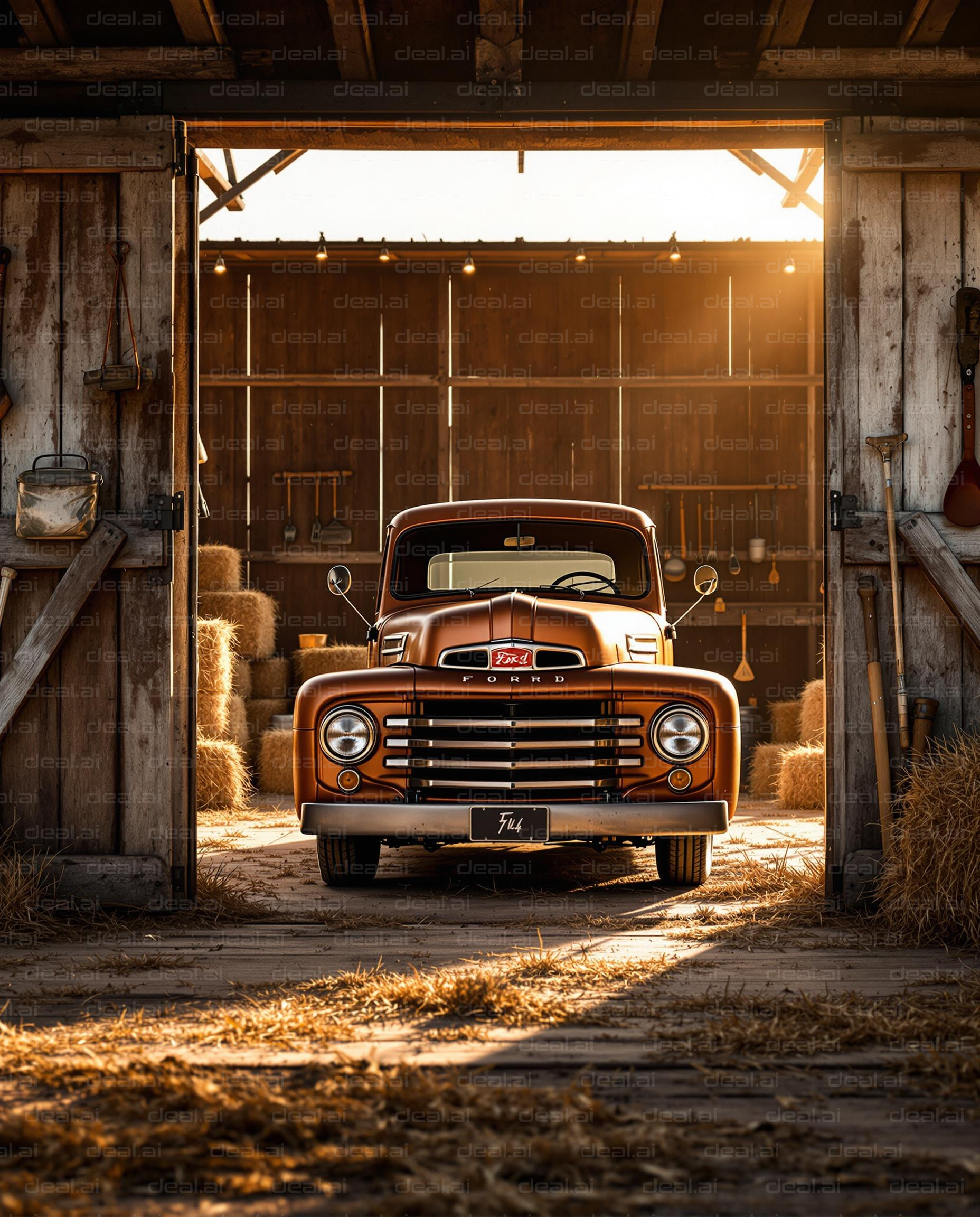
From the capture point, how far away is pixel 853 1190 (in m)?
1.85

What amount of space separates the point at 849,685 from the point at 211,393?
10.3 m

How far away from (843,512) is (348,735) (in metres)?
2.10

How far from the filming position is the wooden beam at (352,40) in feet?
14.3

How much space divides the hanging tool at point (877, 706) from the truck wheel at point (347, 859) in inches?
80.3

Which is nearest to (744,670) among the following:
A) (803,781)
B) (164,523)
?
(803,781)

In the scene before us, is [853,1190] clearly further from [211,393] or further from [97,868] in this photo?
[211,393]

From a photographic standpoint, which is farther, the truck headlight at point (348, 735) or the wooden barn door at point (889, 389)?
the truck headlight at point (348, 735)

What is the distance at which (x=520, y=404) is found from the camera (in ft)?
42.8

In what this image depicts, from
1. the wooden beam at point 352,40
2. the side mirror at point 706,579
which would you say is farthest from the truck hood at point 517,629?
the wooden beam at point 352,40

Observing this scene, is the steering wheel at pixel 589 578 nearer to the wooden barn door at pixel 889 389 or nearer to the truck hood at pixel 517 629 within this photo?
the truck hood at pixel 517 629

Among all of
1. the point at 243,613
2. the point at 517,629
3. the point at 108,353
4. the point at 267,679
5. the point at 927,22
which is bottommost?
the point at 267,679

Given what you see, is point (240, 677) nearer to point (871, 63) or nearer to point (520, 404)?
point (520, 404)

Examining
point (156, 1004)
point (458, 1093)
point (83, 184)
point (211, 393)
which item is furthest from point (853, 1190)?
point (211, 393)

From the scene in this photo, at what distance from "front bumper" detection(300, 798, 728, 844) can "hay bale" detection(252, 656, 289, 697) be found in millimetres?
7172
